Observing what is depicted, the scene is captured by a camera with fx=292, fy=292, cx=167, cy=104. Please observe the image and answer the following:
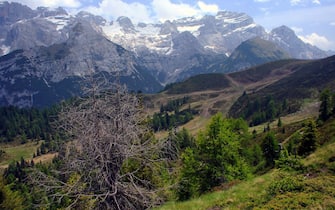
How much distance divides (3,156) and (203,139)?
559 feet

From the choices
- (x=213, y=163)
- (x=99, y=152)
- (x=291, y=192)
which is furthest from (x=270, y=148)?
(x=99, y=152)

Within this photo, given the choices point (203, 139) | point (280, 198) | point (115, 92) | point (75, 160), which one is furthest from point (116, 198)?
point (203, 139)

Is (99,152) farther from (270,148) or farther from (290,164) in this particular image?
(270,148)

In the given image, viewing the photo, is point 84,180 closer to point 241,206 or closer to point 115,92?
point 115,92

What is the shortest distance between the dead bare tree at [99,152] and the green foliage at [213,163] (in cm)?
1791

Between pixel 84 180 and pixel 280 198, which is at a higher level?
pixel 84 180

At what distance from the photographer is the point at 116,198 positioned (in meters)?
13.3

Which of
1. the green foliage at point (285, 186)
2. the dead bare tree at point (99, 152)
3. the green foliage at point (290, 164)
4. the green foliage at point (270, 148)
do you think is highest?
the dead bare tree at point (99, 152)

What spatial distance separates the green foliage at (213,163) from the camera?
31031 millimetres

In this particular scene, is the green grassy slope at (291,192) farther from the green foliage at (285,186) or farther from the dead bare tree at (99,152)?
the dead bare tree at (99,152)

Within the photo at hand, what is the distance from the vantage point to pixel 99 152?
1228 centimetres

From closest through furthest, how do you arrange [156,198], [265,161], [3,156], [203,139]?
[156,198], [203,139], [265,161], [3,156]

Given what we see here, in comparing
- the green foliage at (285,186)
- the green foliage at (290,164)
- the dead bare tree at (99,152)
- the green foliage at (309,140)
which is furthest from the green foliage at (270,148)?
the dead bare tree at (99,152)

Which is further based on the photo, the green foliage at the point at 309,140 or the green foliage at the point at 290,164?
the green foliage at the point at 309,140
